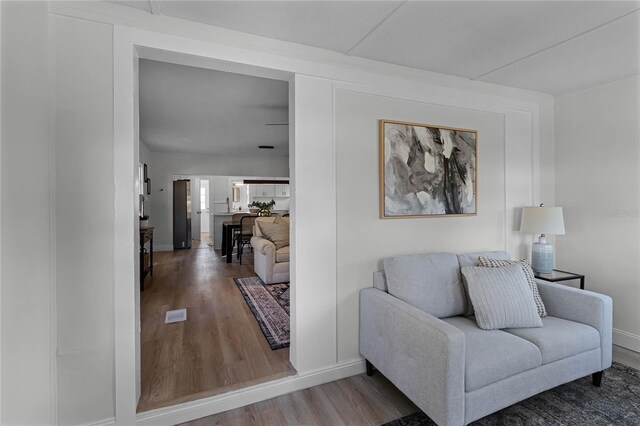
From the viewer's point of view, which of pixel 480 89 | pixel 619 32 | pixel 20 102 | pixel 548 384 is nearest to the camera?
pixel 20 102

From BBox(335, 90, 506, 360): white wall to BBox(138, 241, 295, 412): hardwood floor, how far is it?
71 centimetres


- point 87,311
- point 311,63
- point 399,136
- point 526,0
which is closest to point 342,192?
point 399,136

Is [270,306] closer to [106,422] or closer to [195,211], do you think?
[106,422]

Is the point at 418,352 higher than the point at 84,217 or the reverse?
the reverse

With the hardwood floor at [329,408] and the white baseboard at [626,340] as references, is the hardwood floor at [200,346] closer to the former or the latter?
the hardwood floor at [329,408]

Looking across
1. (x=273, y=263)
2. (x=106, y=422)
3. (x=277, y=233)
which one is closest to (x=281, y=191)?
(x=277, y=233)

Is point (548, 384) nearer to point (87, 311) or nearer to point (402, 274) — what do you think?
point (402, 274)

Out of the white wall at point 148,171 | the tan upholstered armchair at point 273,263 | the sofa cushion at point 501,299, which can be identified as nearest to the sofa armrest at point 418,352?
the sofa cushion at point 501,299

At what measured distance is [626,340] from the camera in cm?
274

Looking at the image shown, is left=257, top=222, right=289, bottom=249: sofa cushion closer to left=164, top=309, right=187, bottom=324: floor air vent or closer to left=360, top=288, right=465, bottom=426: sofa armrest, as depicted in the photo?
left=164, top=309, right=187, bottom=324: floor air vent

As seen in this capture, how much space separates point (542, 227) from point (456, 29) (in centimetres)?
191

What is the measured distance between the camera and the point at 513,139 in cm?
305

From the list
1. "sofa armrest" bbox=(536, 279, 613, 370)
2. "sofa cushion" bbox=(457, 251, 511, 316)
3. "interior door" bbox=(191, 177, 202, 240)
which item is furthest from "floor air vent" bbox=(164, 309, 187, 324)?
"interior door" bbox=(191, 177, 202, 240)

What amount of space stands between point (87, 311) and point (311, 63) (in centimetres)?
205
